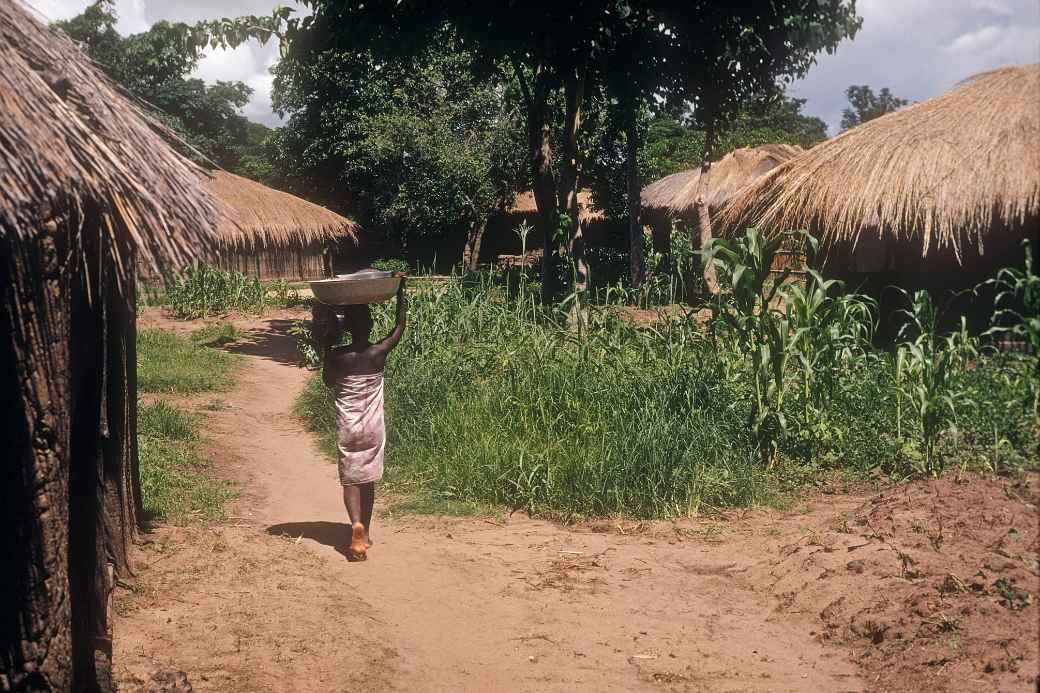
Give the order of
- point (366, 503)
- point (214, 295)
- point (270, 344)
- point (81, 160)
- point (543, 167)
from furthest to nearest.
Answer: point (214, 295), point (270, 344), point (543, 167), point (366, 503), point (81, 160)

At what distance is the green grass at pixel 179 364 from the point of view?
9.83 metres

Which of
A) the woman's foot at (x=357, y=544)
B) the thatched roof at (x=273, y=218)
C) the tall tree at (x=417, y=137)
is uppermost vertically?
the tall tree at (x=417, y=137)

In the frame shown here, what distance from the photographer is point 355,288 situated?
4941 millimetres

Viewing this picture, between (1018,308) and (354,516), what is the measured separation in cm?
758

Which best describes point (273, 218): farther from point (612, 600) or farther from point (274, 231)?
point (612, 600)

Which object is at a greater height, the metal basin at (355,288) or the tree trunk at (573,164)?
the tree trunk at (573,164)

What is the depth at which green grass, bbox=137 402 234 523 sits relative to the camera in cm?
578

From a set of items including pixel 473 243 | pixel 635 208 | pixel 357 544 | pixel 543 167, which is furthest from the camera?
pixel 473 243

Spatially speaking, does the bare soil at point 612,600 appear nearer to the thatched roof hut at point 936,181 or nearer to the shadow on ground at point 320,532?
the shadow on ground at point 320,532

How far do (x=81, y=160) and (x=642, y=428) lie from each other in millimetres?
4003

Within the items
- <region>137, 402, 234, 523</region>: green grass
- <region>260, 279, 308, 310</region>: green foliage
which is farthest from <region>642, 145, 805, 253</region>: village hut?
<region>137, 402, 234, 523</region>: green grass

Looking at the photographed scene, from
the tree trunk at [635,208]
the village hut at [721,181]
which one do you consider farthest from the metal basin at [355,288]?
the village hut at [721,181]

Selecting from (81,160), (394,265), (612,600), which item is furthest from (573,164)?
(394,265)

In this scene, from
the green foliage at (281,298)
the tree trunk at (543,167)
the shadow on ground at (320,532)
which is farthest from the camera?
the green foliage at (281,298)
